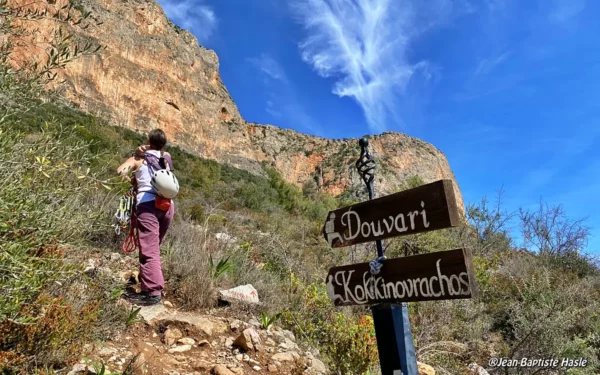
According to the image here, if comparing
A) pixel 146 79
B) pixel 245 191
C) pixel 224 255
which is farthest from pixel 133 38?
pixel 224 255

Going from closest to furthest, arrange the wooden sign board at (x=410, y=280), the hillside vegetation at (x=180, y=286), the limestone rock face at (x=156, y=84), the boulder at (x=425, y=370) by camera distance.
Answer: the wooden sign board at (x=410, y=280)
the hillside vegetation at (x=180, y=286)
the boulder at (x=425, y=370)
the limestone rock face at (x=156, y=84)

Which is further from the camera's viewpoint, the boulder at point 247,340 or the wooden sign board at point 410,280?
the boulder at point 247,340

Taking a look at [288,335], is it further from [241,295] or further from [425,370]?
[425,370]

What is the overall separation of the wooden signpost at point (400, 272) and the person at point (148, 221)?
1.79 m

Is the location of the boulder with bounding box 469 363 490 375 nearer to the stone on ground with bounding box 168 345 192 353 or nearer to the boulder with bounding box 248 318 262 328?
the boulder with bounding box 248 318 262 328

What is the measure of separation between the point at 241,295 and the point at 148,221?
1197 mm

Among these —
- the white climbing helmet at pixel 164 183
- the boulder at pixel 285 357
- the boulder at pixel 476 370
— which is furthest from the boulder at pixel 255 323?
the boulder at pixel 476 370

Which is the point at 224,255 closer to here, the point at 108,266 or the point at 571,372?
the point at 108,266

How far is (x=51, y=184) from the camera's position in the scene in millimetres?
2588

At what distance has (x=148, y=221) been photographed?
3.34 m

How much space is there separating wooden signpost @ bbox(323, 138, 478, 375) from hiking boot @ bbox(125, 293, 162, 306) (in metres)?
1.79

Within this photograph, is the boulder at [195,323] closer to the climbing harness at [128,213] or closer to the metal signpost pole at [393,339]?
the climbing harness at [128,213]

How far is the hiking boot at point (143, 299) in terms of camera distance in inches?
125

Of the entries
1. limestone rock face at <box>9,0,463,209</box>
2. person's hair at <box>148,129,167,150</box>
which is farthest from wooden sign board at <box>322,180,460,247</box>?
limestone rock face at <box>9,0,463,209</box>
